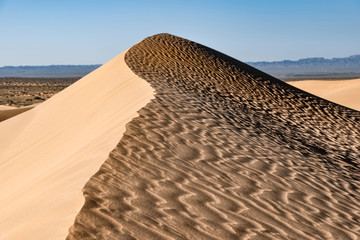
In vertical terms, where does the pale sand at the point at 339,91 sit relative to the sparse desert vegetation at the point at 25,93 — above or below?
above

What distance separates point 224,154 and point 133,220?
2.71 m

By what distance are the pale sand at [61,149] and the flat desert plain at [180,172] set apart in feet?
0.09

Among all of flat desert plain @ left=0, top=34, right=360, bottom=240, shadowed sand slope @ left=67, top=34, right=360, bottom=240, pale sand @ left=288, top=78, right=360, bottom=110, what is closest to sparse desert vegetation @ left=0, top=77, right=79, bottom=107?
pale sand @ left=288, top=78, right=360, bottom=110

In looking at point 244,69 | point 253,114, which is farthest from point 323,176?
point 244,69

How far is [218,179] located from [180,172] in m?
0.42

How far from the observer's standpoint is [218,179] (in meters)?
5.22

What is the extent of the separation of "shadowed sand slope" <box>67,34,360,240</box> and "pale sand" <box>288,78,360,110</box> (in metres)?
20.6

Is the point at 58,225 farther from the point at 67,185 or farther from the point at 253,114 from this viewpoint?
the point at 253,114

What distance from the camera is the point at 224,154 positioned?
249 inches

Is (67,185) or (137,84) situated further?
(137,84)

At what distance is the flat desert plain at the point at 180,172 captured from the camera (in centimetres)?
395

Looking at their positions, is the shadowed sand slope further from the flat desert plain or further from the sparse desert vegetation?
the sparse desert vegetation

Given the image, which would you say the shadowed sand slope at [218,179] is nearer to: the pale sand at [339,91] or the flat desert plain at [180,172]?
the flat desert plain at [180,172]

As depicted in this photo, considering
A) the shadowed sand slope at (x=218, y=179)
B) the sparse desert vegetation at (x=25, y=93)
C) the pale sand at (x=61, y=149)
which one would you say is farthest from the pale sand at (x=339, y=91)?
the sparse desert vegetation at (x=25, y=93)
